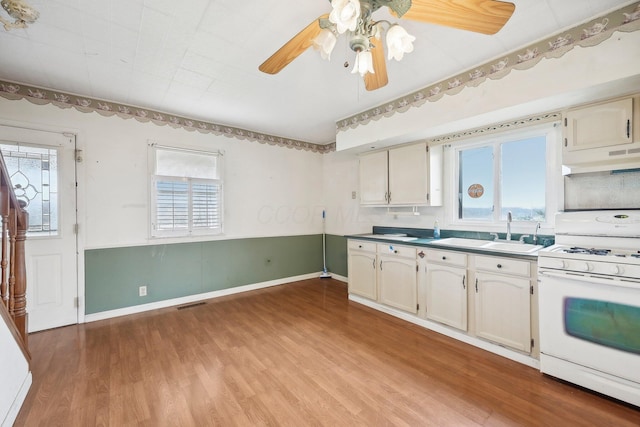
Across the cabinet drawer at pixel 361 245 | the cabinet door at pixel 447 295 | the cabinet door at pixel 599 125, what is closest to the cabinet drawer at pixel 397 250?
the cabinet drawer at pixel 361 245

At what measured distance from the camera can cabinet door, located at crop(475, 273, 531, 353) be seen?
2.21 m

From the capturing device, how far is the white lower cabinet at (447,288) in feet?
8.53

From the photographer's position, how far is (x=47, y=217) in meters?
2.88

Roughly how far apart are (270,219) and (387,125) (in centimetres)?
242

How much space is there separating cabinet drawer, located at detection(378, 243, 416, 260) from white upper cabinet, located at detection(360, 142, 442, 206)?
58cm

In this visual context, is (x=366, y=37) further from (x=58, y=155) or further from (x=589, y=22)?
(x=58, y=155)

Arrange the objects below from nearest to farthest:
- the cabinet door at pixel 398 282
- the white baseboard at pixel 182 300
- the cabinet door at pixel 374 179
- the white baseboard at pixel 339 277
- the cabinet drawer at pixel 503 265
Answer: the cabinet drawer at pixel 503 265 < the cabinet door at pixel 398 282 < the white baseboard at pixel 182 300 < the cabinet door at pixel 374 179 < the white baseboard at pixel 339 277

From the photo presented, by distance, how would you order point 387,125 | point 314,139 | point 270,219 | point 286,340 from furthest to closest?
point 314,139
point 270,219
point 387,125
point 286,340

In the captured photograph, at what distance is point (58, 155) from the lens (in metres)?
Answer: 2.94

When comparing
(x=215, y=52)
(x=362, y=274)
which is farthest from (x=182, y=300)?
(x=215, y=52)

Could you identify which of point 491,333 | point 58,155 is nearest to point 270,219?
point 58,155

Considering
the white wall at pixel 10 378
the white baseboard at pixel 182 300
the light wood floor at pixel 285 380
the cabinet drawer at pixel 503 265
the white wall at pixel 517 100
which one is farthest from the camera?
the white baseboard at pixel 182 300

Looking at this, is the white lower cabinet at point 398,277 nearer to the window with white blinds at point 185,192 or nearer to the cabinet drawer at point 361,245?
the cabinet drawer at point 361,245

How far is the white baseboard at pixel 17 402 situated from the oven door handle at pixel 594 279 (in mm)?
3552
